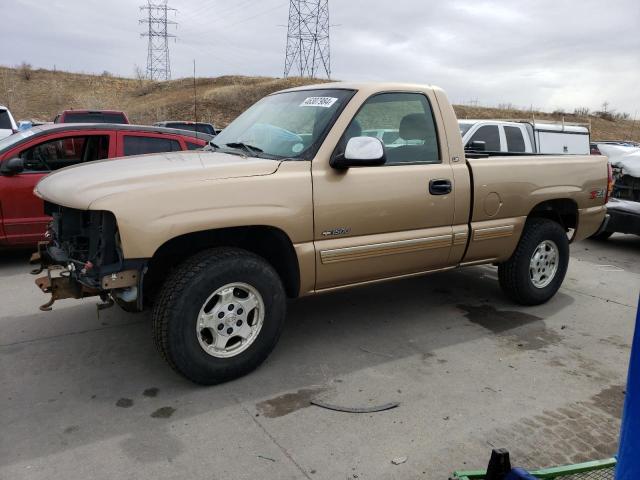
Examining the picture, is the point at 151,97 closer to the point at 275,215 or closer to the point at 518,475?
the point at 275,215

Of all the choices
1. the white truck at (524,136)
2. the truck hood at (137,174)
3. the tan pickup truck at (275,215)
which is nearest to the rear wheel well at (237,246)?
the tan pickup truck at (275,215)

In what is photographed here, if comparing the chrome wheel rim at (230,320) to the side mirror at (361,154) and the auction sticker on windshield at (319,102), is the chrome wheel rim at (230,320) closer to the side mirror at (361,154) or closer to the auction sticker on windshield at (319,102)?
the side mirror at (361,154)

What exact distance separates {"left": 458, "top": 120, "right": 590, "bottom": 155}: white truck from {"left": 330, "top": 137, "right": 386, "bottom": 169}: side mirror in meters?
5.53

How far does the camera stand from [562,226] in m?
5.29

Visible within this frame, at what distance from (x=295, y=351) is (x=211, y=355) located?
0.85 meters

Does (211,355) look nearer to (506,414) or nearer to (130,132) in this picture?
(506,414)

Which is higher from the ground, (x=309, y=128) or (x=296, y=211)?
(x=309, y=128)

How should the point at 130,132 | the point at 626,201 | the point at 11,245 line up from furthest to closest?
1. the point at 626,201
2. the point at 130,132
3. the point at 11,245

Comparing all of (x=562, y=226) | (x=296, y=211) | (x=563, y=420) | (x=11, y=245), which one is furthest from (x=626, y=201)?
(x=11, y=245)

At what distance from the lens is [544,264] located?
504cm

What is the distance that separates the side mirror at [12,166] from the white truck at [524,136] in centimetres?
633

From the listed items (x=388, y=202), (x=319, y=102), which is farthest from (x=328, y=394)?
(x=319, y=102)

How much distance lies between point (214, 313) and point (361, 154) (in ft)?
4.52

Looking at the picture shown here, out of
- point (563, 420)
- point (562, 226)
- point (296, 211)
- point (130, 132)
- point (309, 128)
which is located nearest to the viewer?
point (563, 420)
